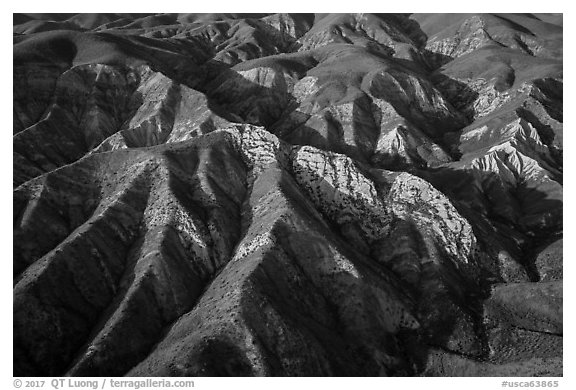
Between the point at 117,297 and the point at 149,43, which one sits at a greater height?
the point at 149,43

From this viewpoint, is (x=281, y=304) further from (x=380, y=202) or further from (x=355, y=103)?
(x=355, y=103)

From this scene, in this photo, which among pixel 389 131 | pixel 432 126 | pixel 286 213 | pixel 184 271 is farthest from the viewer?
pixel 432 126

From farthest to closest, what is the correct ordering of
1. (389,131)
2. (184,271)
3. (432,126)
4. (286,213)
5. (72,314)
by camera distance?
1. (432,126)
2. (389,131)
3. (286,213)
4. (184,271)
5. (72,314)

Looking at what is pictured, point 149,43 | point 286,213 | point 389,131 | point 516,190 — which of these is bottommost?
point 516,190
